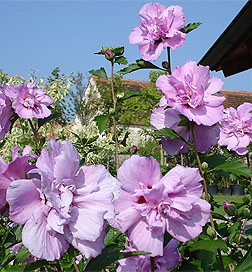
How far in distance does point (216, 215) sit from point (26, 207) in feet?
2.40

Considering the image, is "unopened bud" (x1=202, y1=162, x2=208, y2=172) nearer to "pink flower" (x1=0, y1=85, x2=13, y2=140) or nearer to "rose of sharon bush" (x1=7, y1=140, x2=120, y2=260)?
"rose of sharon bush" (x1=7, y1=140, x2=120, y2=260)

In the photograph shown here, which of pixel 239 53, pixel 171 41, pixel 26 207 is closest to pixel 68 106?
pixel 239 53

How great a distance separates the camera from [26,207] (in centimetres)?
85

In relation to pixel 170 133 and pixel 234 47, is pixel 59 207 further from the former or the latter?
pixel 234 47

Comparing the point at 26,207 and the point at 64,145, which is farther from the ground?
the point at 64,145

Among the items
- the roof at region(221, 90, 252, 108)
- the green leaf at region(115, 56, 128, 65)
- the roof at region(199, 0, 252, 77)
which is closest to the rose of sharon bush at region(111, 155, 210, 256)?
the green leaf at region(115, 56, 128, 65)

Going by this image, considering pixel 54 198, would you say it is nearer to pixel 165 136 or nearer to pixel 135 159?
pixel 135 159

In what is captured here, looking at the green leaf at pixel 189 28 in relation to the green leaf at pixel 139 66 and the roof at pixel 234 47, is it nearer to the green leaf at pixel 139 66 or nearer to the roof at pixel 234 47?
the green leaf at pixel 139 66

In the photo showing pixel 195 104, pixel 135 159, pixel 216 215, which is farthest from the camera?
pixel 216 215

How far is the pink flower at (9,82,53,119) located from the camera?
5.48 feet

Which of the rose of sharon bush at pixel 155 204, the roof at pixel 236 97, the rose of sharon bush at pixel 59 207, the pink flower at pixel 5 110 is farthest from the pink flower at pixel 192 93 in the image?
the roof at pixel 236 97

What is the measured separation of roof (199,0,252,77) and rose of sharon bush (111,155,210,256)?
12.0 ft

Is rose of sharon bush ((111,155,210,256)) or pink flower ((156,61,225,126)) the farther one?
pink flower ((156,61,225,126))

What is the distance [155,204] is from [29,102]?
943 millimetres
